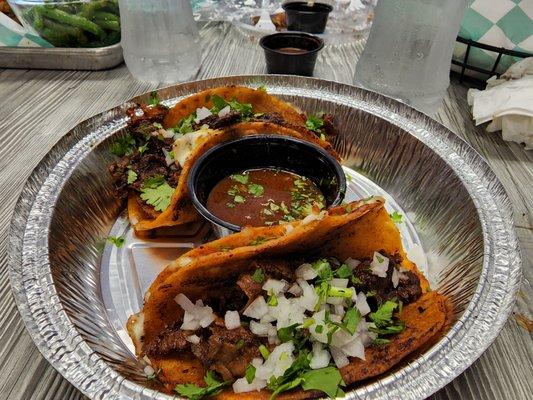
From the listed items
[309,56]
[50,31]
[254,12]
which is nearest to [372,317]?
[309,56]

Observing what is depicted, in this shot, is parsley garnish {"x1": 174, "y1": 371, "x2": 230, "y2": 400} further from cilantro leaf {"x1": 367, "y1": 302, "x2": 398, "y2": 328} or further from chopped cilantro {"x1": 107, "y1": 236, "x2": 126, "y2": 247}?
chopped cilantro {"x1": 107, "y1": 236, "x2": 126, "y2": 247}

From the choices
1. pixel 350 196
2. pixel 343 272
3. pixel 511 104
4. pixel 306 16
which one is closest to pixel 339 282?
pixel 343 272

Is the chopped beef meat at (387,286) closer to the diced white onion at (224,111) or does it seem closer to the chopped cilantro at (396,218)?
the chopped cilantro at (396,218)

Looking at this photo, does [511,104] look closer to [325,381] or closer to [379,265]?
[379,265]

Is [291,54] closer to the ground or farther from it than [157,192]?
farther from it

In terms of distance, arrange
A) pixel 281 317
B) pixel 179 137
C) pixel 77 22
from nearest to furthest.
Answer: pixel 281 317 → pixel 179 137 → pixel 77 22

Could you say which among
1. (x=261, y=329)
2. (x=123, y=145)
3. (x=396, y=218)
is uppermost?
(x=261, y=329)
